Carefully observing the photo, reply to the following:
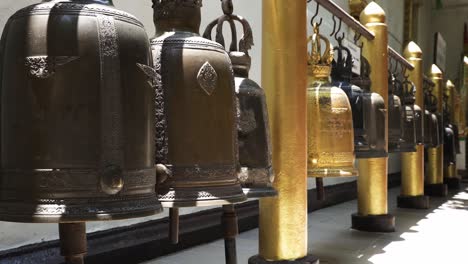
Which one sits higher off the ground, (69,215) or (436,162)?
(69,215)

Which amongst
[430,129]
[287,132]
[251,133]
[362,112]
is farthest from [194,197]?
[430,129]

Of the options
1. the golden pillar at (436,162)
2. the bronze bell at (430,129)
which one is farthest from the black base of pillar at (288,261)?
the golden pillar at (436,162)

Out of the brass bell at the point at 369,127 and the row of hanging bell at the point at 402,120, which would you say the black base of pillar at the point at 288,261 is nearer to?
the brass bell at the point at 369,127

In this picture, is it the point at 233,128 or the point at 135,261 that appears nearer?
the point at 233,128

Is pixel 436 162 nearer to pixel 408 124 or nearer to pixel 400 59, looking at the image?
pixel 400 59

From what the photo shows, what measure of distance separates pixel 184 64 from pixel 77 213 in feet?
1.63

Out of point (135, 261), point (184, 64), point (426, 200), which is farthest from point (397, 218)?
point (184, 64)

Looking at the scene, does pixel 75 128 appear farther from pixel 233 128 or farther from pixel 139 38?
pixel 233 128

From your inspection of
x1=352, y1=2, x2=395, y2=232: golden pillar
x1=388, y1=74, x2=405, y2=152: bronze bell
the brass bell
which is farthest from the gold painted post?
the brass bell

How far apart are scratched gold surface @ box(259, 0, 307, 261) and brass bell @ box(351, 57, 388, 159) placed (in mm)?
513

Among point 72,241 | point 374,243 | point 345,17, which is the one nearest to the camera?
point 72,241

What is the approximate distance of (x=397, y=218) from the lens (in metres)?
4.55

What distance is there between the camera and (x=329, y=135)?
2303 mm

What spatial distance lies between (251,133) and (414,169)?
3883 millimetres
